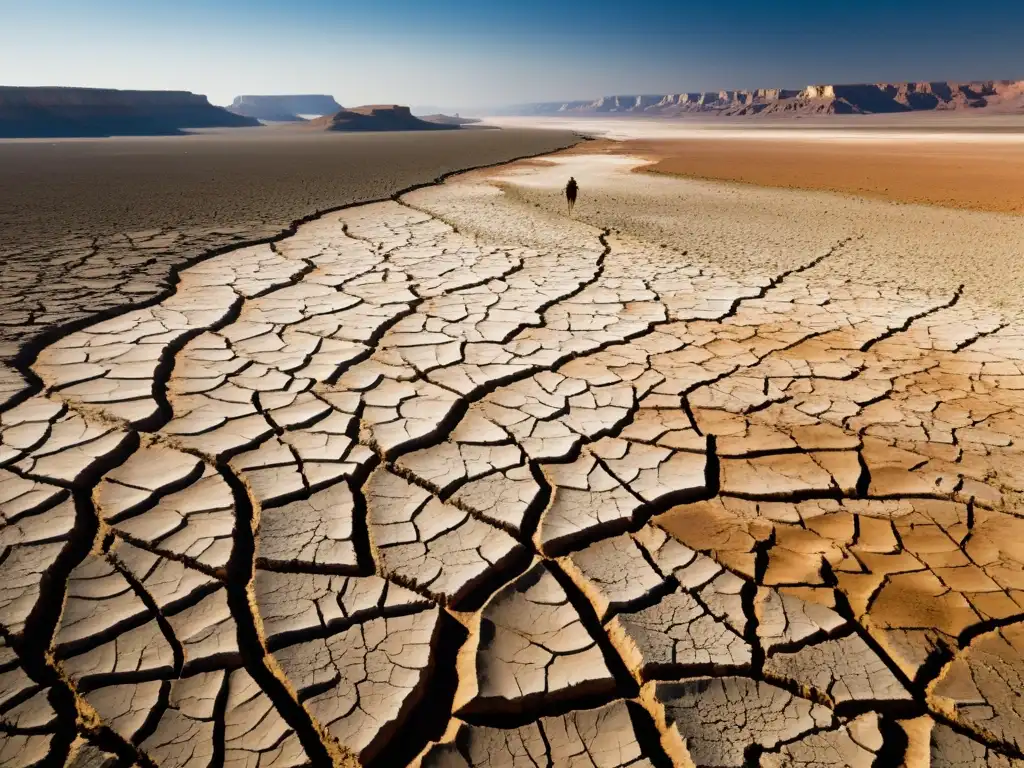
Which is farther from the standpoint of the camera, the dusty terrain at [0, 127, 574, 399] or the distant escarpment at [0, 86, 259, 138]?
the distant escarpment at [0, 86, 259, 138]

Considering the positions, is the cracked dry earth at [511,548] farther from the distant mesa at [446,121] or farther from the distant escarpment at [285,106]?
the distant escarpment at [285,106]

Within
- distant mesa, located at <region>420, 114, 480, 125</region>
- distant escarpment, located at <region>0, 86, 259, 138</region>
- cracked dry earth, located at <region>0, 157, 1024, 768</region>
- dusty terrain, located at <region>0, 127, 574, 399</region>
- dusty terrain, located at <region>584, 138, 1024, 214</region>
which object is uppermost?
distant escarpment, located at <region>0, 86, 259, 138</region>

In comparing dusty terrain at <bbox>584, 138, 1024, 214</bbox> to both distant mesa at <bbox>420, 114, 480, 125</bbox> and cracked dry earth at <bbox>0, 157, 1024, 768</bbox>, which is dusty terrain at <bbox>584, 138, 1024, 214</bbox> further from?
distant mesa at <bbox>420, 114, 480, 125</bbox>

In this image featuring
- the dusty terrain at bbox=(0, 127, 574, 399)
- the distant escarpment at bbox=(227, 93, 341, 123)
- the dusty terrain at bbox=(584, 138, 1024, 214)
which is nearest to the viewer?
the dusty terrain at bbox=(0, 127, 574, 399)

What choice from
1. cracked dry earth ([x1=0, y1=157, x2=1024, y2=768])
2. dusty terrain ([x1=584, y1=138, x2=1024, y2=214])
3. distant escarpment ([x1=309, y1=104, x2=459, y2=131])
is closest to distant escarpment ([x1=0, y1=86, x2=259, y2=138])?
distant escarpment ([x1=309, y1=104, x2=459, y2=131])

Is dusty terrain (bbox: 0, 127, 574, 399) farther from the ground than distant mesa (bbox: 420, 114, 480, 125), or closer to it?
farther from the ground

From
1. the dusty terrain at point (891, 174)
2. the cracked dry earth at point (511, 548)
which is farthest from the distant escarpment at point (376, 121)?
the cracked dry earth at point (511, 548)

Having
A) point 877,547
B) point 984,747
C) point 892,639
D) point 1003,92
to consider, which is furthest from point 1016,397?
point 1003,92

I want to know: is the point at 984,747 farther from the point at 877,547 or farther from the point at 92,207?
the point at 92,207
